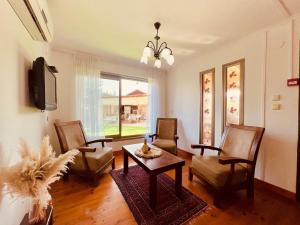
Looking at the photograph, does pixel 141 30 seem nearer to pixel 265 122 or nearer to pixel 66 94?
pixel 66 94

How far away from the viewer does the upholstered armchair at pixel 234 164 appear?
1.87 m

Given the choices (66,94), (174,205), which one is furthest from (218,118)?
(66,94)

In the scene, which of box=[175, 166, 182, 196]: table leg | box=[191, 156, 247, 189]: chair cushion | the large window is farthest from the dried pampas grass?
the large window

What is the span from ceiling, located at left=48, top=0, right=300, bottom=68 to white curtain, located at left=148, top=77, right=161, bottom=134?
141cm

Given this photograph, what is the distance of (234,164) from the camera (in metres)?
1.88

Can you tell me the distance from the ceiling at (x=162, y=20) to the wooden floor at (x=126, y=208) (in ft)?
7.73

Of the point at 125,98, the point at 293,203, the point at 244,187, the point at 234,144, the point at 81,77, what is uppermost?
the point at 81,77

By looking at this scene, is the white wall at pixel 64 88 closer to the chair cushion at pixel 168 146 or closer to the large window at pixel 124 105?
the large window at pixel 124 105

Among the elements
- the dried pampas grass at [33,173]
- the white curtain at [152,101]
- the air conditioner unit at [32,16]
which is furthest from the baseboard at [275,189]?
the air conditioner unit at [32,16]

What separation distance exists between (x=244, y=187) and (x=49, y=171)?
2.26 metres

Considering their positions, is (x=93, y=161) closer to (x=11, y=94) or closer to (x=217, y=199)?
(x=11, y=94)

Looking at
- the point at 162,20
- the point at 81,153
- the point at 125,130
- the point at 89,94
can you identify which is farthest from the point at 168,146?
the point at 162,20

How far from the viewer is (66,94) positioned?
3201 millimetres

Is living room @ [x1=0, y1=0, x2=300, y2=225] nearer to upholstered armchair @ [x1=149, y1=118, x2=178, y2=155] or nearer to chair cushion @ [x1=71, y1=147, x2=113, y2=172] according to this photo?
chair cushion @ [x1=71, y1=147, x2=113, y2=172]
